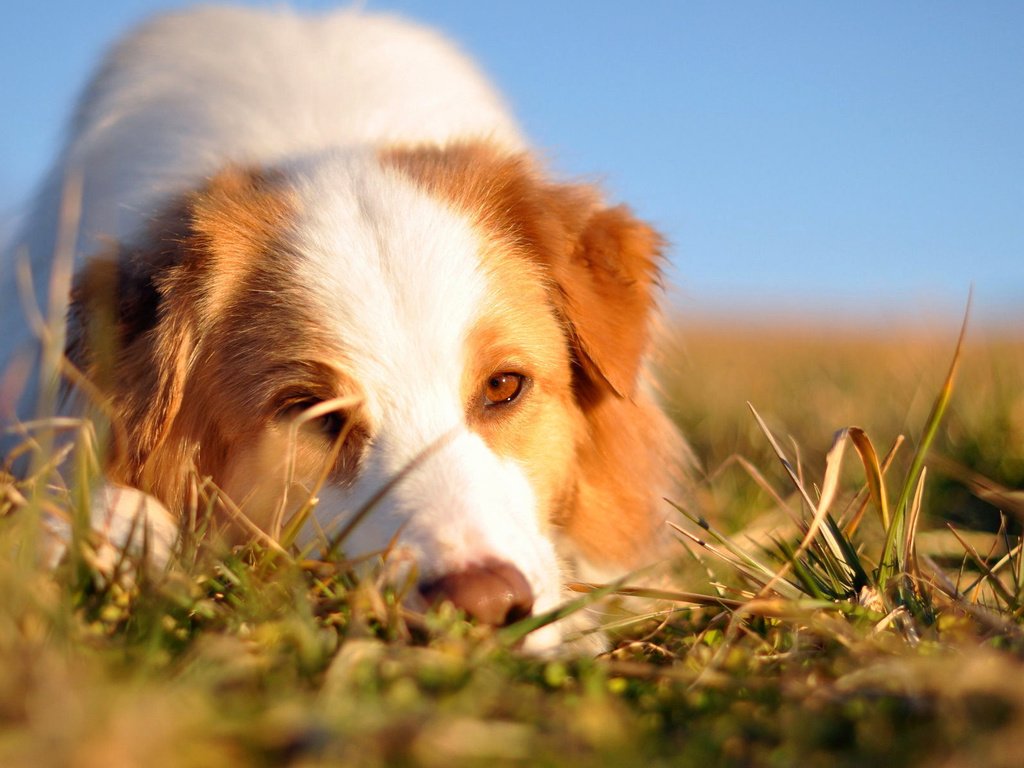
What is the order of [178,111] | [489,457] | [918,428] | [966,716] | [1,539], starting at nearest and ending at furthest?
[966,716] < [1,539] < [489,457] < [178,111] < [918,428]

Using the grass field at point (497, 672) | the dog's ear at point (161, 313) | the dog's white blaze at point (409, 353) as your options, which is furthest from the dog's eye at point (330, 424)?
the grass field at point (497, 672)

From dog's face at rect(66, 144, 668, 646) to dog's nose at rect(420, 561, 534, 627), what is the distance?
186mm

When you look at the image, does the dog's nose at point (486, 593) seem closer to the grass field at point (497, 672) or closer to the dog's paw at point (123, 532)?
the grass field at point (497, 672)

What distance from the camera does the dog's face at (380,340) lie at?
255 cm

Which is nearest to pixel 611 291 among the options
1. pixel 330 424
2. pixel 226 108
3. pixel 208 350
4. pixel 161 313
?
pixel 330 424

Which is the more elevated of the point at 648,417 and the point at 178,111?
the point at 178,111

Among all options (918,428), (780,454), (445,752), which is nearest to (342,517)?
(780,454)

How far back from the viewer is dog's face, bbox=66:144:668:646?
255 cm

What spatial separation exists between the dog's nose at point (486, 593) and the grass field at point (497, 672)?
0.13 metres

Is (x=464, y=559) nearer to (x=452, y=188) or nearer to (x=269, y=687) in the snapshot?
(x=269, y=687)

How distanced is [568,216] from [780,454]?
1188 mm

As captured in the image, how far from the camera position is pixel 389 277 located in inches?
105

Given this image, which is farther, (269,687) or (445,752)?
(269,687)

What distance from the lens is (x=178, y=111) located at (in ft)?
13.3
